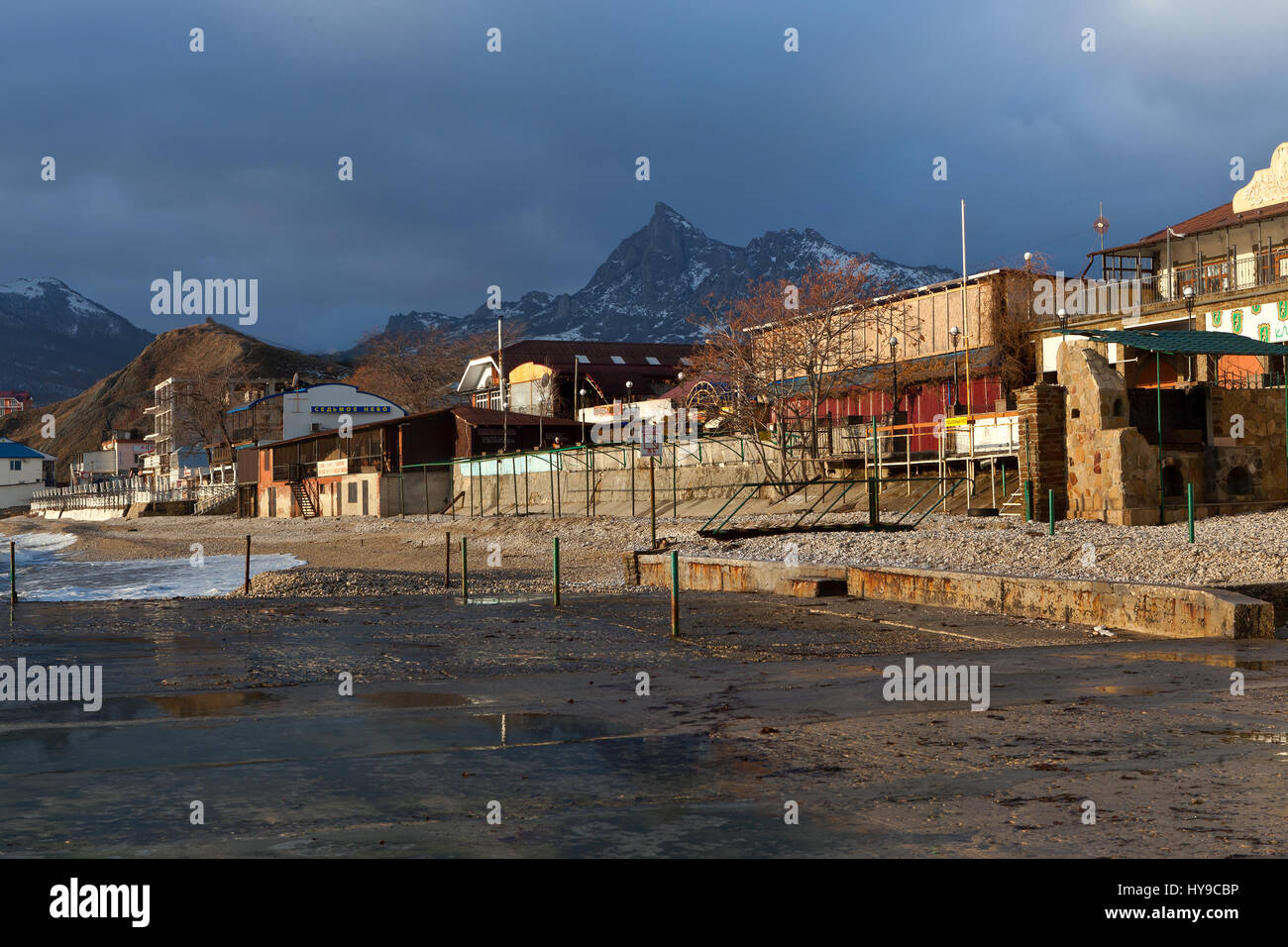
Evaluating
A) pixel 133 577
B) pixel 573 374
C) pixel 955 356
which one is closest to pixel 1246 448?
pixel 955 356

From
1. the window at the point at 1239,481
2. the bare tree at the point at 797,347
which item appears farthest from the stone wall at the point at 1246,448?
the bare tree at the point at 797,347

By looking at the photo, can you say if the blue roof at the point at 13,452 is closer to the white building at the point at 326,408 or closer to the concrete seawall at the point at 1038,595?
the white building at the point at 326,408

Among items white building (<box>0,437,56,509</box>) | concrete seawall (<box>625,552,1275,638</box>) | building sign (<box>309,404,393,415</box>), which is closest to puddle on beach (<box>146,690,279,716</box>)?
concrete seawall (<box>625,552,1275,638</box>)

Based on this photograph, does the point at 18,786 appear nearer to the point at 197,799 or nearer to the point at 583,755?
the point at 197,799

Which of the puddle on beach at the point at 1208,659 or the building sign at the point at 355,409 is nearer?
the puddle on beach at the point at 1208,659

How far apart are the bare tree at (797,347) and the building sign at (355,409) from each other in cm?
4746

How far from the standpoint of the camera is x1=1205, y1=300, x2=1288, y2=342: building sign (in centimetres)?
4088

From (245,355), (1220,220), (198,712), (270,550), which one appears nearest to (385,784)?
(198,712)

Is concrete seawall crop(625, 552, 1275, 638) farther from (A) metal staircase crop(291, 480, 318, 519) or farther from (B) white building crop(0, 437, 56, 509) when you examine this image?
(B) white building crop(0, 437, 56, 509)

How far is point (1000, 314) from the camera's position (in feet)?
155

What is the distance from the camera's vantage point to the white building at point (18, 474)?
446 ft

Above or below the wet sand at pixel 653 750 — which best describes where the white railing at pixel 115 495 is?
above

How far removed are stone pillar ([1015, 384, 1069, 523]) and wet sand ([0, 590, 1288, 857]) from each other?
42.5 ft

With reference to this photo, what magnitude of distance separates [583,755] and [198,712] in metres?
3.63
